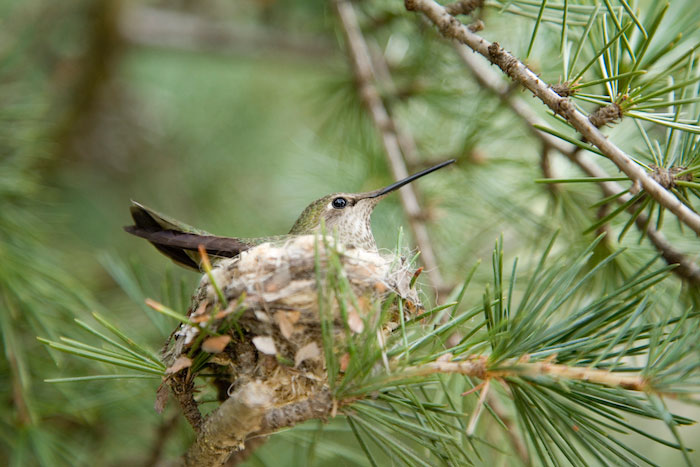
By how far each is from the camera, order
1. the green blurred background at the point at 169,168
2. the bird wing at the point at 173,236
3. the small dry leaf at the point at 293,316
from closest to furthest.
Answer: the small dry leaf at the point at 293,316 < the bird wing at the point at 173,236 < the green blurred background at the point at 169,168

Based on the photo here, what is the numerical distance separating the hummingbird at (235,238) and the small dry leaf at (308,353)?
0.29m

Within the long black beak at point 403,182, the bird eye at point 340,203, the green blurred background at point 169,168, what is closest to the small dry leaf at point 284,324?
the green blurred background at point 169,168

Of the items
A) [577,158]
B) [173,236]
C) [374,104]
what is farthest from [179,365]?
[374,104]

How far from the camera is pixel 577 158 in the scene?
168cm

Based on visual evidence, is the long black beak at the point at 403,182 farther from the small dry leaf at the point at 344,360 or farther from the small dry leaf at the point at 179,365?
the small dry leaf at the point at 179,365

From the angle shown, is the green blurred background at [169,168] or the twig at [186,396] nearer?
the twig at [186,396]

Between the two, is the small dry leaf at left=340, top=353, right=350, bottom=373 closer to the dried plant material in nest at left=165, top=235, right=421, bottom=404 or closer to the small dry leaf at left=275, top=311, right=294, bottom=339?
the dried plant material in nest at left=165, top=235, right=421, bottom=404

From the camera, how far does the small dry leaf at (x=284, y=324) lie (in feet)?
4.40

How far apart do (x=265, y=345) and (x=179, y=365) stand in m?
0.18

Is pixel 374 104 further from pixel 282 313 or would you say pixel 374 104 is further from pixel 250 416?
pixel 250 416

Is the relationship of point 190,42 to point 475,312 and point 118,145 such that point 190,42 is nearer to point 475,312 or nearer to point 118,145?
point 118,145

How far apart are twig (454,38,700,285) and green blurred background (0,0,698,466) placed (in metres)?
0.13

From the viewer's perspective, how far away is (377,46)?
2715mm

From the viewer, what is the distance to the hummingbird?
1804 mm
